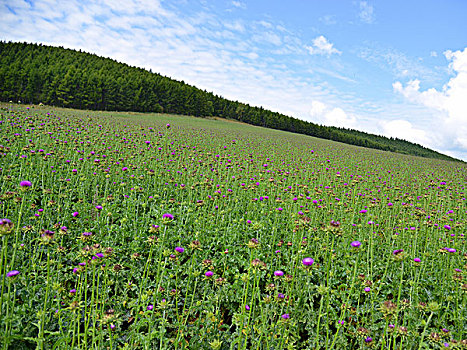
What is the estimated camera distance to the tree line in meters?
49.4

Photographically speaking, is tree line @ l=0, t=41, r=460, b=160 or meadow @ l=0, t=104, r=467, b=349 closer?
meadow @ l=0, t=104, r=467, b=349

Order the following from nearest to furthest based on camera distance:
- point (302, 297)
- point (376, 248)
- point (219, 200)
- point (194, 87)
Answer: point (302, 297) → point (376, 248) → point (219, 200) → point (194, 87)

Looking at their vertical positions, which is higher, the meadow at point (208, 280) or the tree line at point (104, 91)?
the tree line at point (104, 91)

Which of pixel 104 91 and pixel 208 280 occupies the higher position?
pixel 104 91

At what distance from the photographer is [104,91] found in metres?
53.8

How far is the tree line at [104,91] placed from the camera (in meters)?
49.4

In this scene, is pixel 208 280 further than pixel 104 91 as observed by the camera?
No

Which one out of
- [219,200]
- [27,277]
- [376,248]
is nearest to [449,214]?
[376,248]

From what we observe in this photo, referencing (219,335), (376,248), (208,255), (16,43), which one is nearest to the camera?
(219,335)

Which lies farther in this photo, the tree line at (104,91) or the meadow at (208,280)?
the tree line at (104,91)

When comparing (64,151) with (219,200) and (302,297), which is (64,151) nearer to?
(219,200)

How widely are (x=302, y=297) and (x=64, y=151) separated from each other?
23.3 feet

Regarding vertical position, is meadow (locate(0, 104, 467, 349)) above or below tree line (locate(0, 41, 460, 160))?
below

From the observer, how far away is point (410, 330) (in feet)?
7.84
